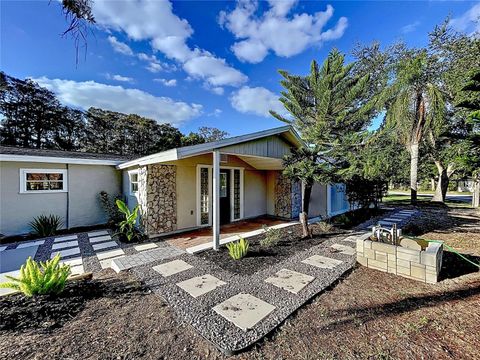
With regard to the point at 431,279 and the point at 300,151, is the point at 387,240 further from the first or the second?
the point at 300,151

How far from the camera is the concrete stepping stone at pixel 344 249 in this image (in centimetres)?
512

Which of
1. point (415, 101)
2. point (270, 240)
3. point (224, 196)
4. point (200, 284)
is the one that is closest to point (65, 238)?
point (224, 196)

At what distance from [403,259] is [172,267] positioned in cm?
458

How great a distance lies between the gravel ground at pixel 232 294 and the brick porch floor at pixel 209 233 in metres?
1.03

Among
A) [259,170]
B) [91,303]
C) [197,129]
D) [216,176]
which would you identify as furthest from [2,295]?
[197,129]

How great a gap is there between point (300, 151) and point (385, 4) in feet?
21.2

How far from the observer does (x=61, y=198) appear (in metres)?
Result: 7.57

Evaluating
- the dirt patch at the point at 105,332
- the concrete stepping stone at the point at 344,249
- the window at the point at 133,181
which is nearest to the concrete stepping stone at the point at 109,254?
the dirt patch at the point at 105,332

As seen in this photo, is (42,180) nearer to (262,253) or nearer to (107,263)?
(107,263)

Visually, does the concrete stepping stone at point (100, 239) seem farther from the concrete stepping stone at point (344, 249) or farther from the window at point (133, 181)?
the concrete stepping stone at point (344, 249)

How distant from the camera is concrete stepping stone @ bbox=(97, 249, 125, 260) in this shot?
496cm

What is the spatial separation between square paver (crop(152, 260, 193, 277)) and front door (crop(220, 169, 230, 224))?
3.69 m

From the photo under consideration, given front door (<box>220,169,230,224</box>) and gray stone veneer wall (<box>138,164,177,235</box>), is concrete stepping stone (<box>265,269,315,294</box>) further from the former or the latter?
front door (<box>220,169,230,224</box>)

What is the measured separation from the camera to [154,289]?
3445 millimetres
